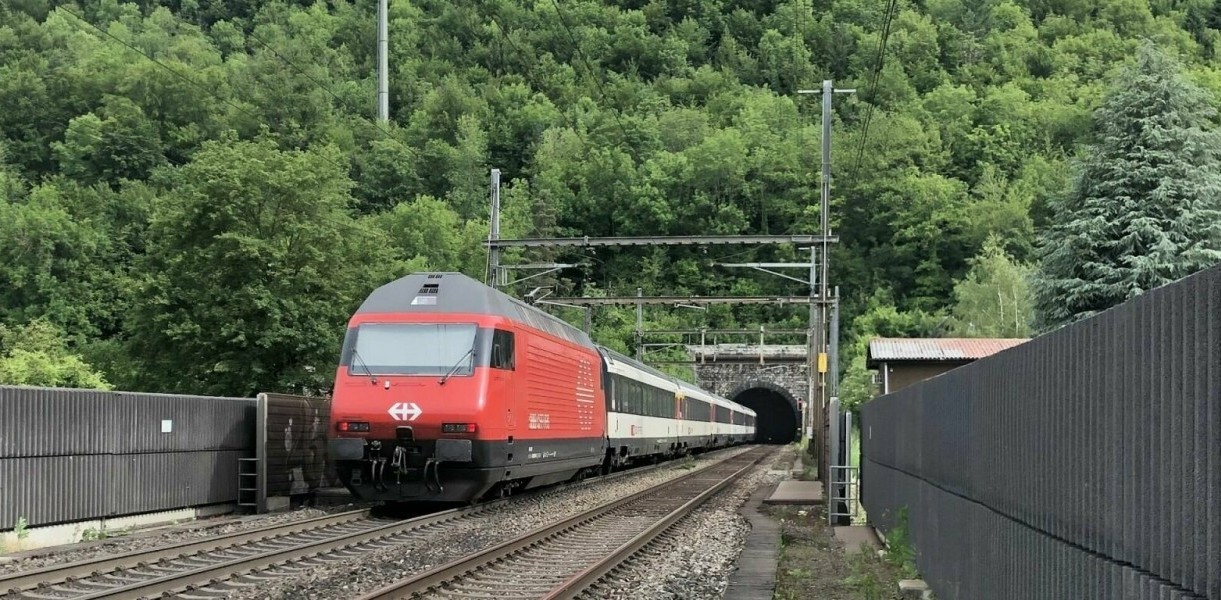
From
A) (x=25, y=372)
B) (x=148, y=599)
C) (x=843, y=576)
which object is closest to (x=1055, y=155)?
(x=25, y=372)

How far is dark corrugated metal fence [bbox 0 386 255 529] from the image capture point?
13.1m

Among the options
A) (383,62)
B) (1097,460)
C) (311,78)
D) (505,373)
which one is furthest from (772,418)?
(1097,460)

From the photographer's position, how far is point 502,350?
17.7 metres

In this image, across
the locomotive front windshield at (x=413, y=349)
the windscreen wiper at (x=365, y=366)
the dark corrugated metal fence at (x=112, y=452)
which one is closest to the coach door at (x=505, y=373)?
the locomotive front windshield at (x=413, y=349)

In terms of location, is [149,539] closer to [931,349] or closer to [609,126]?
[931,349]

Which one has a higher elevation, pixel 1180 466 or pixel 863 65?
pixel 863 65

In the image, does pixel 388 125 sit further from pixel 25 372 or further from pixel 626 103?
pixel 25 372

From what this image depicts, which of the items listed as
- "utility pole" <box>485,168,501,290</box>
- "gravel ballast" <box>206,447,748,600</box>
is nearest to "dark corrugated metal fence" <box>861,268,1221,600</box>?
"gravel ballast" <box>206,447,748,600</box>

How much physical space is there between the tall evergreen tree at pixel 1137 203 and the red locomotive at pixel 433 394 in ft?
75.7

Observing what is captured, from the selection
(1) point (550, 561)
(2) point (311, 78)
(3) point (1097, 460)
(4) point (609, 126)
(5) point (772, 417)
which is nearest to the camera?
(3) point (1097, 460)

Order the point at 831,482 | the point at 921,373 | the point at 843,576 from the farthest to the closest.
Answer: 1. the point at 921,373
2. the point at 831,482
3. the point at 843,576

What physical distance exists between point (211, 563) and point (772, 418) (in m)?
95.1

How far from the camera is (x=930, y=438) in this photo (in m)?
10.7

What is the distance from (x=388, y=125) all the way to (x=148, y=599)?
203 feet
